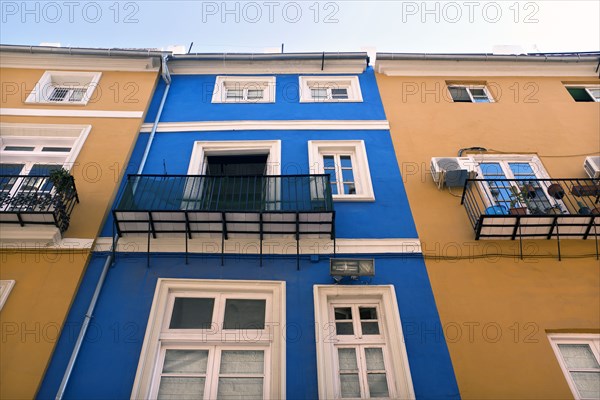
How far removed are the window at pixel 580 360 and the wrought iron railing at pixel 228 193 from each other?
4.15 metres

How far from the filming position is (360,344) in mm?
7230

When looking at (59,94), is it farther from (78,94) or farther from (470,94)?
(470,94)

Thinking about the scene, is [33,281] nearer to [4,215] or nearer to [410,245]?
[4,215]

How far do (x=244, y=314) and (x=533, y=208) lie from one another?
5789 mm

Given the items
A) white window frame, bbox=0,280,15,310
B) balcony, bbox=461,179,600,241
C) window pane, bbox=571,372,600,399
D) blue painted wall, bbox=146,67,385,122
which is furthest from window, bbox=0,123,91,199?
window pane, bbox=571,372,600,399

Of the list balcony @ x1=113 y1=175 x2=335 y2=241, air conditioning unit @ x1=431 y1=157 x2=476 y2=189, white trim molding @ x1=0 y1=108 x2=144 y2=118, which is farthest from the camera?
white trim molding @ x1=0 y1=108 x2=144 y2=118

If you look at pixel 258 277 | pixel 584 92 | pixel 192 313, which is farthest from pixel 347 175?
pixel 584 92

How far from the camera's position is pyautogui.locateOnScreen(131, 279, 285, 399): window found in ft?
21.9

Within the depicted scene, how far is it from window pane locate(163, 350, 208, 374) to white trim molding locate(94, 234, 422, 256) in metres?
1.84

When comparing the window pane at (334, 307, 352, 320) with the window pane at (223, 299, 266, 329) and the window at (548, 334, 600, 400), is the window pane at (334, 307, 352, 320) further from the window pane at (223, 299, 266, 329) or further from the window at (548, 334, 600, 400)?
the window at (548, 334, 600, 400)

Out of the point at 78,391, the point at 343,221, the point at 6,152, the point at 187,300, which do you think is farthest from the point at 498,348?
the point at 6,152

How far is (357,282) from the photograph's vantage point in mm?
7914

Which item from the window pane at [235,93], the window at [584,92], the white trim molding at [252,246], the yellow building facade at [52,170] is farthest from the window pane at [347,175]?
the window at [584,92]

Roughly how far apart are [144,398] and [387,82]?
991 cm
